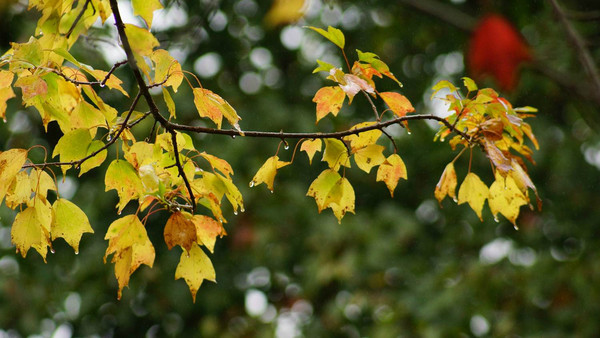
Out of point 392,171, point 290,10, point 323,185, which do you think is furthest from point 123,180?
point 290,10

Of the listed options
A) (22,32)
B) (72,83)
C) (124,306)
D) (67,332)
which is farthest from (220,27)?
(72,83)

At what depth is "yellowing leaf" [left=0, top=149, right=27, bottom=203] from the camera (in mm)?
1018

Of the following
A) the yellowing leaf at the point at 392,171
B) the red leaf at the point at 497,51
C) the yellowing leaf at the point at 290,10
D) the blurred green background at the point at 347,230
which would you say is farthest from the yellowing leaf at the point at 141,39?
the red leaf at the point at 497,51

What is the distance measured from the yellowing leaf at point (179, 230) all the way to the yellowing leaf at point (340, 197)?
0.75 ft

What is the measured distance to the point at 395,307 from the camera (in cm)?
343

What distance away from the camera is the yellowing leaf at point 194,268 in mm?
1124

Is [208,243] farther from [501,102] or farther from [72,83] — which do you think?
[501,102]

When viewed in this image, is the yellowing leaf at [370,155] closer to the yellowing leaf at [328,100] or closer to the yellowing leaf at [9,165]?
the yellowing leaf at [328,100]

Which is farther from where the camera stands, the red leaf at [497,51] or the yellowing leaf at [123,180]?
the red leaf at [497,51]

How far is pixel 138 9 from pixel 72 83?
0.60 feet

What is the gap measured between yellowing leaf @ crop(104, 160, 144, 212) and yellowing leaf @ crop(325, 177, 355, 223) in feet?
1.02

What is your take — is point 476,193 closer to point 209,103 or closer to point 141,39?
point 209,103

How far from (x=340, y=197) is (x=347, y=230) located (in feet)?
7.46

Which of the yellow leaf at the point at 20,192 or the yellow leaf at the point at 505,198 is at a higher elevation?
the yellow leaf at the point at 20,192
